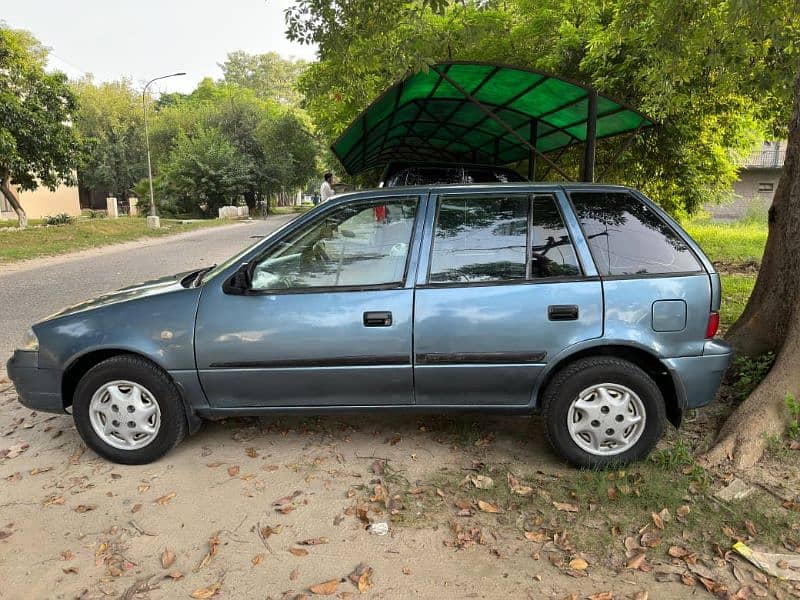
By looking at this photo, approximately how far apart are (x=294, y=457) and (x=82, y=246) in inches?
667

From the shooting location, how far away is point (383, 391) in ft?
11.4

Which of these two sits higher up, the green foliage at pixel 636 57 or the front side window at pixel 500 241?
the green foliage at pixel 636 57

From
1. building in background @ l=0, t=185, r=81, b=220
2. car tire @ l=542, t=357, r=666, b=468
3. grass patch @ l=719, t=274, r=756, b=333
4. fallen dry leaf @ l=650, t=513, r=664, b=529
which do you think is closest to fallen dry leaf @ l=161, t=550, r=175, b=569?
car tire @ l=542, t=357, r=666, b=468

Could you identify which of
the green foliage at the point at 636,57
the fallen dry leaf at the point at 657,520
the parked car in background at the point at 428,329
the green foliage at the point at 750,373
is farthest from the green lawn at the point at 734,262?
the fallen dry leaf at the point at 657,520

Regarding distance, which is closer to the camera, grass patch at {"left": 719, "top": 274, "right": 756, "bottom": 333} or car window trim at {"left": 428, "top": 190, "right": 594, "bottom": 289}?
car window trim at {"left": 428, "top": 190, "right": 594, "bottom": 289}

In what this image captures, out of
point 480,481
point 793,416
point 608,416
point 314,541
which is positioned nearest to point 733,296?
point 793,416

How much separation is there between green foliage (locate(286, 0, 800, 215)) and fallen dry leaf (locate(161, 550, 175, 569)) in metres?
4.33

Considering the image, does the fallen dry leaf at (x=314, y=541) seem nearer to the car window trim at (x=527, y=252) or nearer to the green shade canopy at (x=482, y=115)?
the car window trim at (x=527, y=252)

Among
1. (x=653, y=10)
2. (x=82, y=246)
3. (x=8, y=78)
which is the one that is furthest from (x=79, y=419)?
(x=8, y=78)

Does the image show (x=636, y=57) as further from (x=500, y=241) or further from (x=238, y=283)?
(x=238, y=283)

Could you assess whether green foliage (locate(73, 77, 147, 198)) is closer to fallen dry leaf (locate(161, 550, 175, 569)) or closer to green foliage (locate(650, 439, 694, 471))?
fallen dry leaf (locate(161, 550, 175, 569))

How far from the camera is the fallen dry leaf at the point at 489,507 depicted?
3129 millimetres

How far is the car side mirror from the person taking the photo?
346cm

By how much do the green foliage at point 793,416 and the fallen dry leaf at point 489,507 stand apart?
6.27 feet
